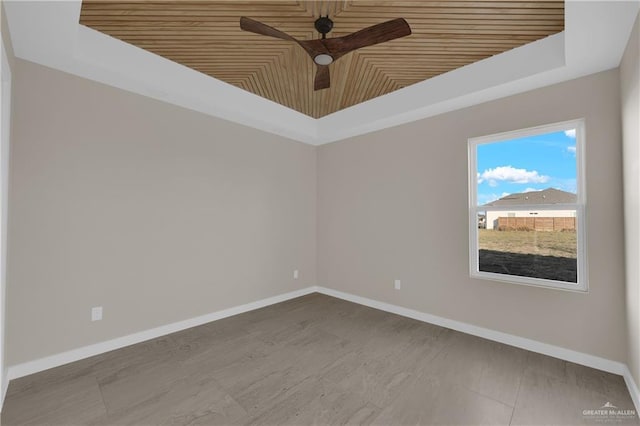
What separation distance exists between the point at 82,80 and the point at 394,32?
2810 mm

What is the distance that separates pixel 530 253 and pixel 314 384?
8.19 feet

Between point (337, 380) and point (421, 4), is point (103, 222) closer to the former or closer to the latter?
point (337, 380)

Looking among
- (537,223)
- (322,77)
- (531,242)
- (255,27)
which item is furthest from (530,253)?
(255,27)

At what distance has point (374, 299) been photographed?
4148 millimetres

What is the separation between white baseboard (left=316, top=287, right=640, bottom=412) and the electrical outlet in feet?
10.4

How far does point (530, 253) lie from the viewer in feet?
9.70

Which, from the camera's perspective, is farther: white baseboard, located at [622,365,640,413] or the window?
the window

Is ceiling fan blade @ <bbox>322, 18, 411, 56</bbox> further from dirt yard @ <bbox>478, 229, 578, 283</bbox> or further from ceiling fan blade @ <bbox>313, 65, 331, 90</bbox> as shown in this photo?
dirt yard @ <bbox>478, 229, 578, 283</bbox>

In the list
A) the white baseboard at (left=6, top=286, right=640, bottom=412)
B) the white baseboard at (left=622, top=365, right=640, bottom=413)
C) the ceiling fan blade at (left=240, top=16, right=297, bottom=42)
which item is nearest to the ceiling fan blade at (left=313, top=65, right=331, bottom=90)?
the ceiling fan blade at (left=240, top=16, right=297, bottom=42)

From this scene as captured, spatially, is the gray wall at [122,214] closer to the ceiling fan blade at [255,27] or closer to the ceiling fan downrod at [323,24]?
the ceiling fan blade at [255,27]

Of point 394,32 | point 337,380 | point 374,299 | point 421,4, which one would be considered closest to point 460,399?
point 337,380

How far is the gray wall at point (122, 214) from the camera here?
241 cm

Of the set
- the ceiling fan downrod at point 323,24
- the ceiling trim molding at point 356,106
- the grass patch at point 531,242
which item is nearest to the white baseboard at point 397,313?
the grass patch at point 531,242

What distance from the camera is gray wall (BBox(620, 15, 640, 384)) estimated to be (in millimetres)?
1963
